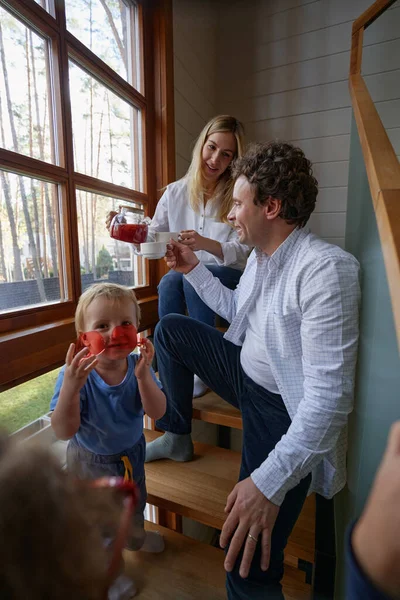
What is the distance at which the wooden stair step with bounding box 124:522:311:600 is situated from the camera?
3.14 feet

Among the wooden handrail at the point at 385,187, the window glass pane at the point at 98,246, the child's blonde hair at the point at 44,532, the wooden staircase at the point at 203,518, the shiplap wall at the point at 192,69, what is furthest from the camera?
the shiplap wall at the point at 192,69

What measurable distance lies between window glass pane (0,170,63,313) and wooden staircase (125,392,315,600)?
0.86 meters

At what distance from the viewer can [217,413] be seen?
146 centimetres

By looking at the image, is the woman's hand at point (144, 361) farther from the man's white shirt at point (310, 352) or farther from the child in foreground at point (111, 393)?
the man's white shirt at point (310, 352)

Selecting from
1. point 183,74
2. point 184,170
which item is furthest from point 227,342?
point 183,74

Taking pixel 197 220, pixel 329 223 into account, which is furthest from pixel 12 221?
pixel 329 223

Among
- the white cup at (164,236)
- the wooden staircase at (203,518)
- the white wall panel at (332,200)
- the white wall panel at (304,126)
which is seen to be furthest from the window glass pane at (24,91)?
the white wall panel at (332,200)

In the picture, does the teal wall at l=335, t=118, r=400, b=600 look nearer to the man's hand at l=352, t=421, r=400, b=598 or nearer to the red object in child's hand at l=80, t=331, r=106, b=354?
the man's hand at l=352, t=421, r=400, b=598

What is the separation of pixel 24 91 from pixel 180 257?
0.87 meters

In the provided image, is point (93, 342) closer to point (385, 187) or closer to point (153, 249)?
point (153, 249)

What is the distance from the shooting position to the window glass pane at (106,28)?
1501 mm

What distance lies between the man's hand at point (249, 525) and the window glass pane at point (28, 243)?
1.05m

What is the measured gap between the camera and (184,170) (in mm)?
2369

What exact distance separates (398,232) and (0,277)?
125 cm
